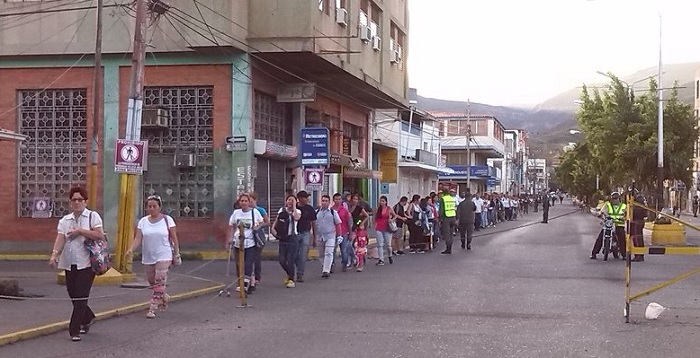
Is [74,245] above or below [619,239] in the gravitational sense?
above

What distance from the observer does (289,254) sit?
16031 mm

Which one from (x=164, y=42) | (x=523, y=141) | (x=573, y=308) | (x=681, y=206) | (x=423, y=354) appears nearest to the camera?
(x=423, y=354)

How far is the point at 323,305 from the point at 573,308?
3570 mm

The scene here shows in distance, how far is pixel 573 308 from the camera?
1268 cm

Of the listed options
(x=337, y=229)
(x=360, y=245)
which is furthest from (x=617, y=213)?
(x=337, y=229)

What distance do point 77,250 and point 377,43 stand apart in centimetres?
2363

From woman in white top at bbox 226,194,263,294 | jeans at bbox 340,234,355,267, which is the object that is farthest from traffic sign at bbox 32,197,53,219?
woman in white top at bbox 226,194,263,294

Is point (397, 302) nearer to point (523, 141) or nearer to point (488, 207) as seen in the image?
point (488, 207)

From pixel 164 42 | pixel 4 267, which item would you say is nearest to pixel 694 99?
pixel 164 42

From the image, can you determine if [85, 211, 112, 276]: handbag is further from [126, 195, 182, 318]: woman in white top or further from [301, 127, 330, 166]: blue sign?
[301, 127, 330, 166]: blue sign

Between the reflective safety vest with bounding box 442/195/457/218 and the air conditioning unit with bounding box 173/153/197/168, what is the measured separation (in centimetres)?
710

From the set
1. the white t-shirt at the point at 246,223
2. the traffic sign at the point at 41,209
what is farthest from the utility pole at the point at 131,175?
the traffic sign at the point at 41,209

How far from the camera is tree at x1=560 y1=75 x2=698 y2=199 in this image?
35.2m

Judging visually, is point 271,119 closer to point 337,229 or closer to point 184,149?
point 184,149
